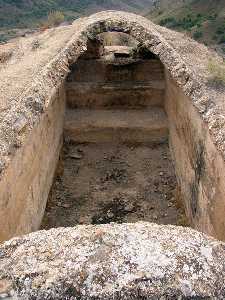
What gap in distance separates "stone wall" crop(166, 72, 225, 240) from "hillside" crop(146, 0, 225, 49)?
3618 cm

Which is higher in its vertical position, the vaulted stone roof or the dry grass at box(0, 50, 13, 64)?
the vaulted stone roof

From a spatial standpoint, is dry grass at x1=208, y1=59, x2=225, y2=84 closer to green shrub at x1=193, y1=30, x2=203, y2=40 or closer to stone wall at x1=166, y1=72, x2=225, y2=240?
stone wall at x1=166, y1=72, x2=225, y2=240

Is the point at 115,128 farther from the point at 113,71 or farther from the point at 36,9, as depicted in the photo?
the point at 36,9

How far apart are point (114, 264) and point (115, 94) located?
923 centimetres

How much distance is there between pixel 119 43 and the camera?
46.8 feet

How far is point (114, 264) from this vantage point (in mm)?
3246

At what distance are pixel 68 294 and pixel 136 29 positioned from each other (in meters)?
7.58

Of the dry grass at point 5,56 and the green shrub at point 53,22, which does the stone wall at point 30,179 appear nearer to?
the dry grass at point 5,56

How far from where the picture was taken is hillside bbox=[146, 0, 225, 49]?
47.9 m

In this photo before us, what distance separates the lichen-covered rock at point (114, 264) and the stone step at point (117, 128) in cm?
804

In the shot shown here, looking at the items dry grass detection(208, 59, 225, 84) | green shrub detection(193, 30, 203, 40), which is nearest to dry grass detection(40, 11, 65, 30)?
dry grass detection(208, 59, 225, 84)

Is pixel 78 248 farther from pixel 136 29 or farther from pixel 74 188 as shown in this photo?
pixel 136 29

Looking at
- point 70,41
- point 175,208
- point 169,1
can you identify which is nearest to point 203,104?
point 175,208

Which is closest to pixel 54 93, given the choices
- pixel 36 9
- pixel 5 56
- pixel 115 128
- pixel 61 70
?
pixel 61 70
